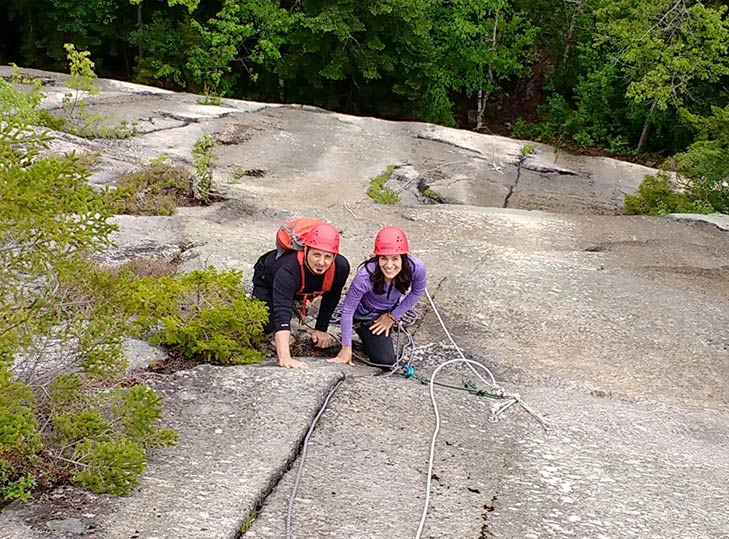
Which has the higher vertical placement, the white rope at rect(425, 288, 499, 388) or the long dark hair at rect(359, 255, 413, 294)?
the long dark hair at rect(359, 255, 413, 294)

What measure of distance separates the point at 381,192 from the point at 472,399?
6.24m

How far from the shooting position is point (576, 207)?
39.0 feet

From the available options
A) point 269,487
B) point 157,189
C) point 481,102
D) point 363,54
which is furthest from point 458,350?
point 481,102

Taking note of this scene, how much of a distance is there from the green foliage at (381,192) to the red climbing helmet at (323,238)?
5.51 m

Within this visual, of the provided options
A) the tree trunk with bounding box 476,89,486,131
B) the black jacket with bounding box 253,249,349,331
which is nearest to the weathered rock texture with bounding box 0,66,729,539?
the black jacket with bounding box 253,249,349,331

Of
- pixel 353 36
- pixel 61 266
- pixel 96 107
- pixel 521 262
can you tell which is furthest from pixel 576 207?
pixel 61 266

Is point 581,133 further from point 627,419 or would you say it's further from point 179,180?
point 627,419

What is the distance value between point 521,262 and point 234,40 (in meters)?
13.7

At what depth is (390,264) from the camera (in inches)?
191

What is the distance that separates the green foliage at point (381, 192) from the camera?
1016 cm

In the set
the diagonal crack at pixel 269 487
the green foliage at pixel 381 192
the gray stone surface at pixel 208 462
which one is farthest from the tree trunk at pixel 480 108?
the diagonal crack at pixel 269 487

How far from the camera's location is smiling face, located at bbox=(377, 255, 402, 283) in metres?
4.85

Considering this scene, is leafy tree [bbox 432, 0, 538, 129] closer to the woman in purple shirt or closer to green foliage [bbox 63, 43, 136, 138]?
green foliage [bbox 63, 43, 136, 138]

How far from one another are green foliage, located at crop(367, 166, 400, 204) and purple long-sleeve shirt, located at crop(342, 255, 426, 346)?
4943 millimetres
